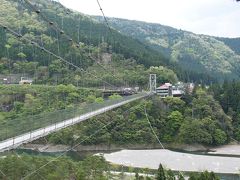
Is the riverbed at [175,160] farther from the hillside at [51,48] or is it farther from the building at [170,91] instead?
the building at [170,91]

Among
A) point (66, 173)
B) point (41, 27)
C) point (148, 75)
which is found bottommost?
point (66, 173)

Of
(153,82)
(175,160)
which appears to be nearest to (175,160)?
(175,160)

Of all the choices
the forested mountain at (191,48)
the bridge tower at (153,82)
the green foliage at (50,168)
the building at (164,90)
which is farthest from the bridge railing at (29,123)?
the forested mountain at (191,48)

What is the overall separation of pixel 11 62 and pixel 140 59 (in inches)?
414

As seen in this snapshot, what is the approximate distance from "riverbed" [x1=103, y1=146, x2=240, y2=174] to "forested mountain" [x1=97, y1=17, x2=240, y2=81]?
25592mm

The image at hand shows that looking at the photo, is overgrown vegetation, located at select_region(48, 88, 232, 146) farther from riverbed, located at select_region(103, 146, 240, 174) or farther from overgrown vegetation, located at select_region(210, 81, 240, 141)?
riverbed, located at select_region(103, 146, 240, 174)

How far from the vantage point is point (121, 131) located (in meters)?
24.8

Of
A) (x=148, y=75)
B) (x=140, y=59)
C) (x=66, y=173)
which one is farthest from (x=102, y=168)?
(x=140, y=59)

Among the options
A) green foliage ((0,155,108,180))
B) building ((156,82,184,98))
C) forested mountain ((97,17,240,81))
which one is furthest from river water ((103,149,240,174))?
forested mountain ((97,17,240,81))

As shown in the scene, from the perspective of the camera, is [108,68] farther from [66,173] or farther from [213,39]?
[213,39]

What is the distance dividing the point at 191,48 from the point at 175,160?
164 feet

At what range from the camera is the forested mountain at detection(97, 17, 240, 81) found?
6006cm

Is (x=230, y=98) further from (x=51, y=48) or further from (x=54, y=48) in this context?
(x=51, y=48)

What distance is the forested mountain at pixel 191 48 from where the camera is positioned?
Answer: 6006 cm
